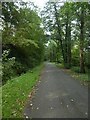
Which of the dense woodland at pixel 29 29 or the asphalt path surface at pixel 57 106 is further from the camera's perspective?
the dense woodland at pixel 29 29

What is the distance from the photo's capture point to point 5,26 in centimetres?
2123

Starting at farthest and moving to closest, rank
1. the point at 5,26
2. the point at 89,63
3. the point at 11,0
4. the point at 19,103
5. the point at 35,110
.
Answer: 1. the point at 89,63
2. the point at 5,26
3. the point at 11,0
4. the point at 19,103
5. the point at 35,110

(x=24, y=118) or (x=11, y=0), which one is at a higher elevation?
(x=11, y=0)

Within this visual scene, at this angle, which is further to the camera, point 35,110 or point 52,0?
point 52,0

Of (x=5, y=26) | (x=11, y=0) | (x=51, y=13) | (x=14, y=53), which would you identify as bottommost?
(x=14, y=53)

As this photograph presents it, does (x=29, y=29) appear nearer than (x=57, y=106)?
No

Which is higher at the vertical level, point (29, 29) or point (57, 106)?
point (29, 29)

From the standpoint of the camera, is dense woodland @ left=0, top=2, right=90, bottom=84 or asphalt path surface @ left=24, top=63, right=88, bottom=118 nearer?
asphalt path surface @ left=24, top=63, right=88, bottom=118

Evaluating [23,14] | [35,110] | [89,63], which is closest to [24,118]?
[35,110]

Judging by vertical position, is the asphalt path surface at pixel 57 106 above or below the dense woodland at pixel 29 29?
below

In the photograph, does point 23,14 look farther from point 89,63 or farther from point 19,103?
point 89,63

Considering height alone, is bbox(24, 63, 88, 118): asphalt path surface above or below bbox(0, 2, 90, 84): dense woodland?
below

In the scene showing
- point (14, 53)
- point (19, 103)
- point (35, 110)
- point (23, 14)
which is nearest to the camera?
point (35, 110)

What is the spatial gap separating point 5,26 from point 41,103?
1106cm
